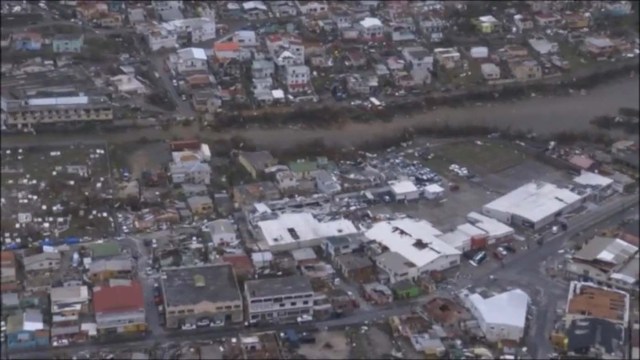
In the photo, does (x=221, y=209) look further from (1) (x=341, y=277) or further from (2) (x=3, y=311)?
(2) (x=3, y=311)

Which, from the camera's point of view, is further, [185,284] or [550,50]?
[550,50]

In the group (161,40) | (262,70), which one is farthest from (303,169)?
(161,40)

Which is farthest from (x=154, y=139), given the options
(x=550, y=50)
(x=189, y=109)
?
(x=550, y=50)

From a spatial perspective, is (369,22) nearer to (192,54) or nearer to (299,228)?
(192,54)

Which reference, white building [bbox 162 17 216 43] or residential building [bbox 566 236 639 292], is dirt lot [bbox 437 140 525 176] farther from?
white building [bbox 162 17 216 43]

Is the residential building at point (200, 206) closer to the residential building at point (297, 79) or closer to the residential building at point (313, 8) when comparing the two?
the residential building at point (297, 79)

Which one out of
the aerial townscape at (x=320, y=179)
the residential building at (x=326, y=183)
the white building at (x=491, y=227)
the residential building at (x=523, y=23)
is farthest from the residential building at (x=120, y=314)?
the residential building at (x=523, y=23)

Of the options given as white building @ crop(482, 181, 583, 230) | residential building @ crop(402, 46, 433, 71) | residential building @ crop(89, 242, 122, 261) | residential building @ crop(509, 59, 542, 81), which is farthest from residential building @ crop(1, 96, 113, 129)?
residential building @ crop(509, 59, 542, 81)

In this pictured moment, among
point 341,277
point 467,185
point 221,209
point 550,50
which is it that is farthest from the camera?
point 550,50
